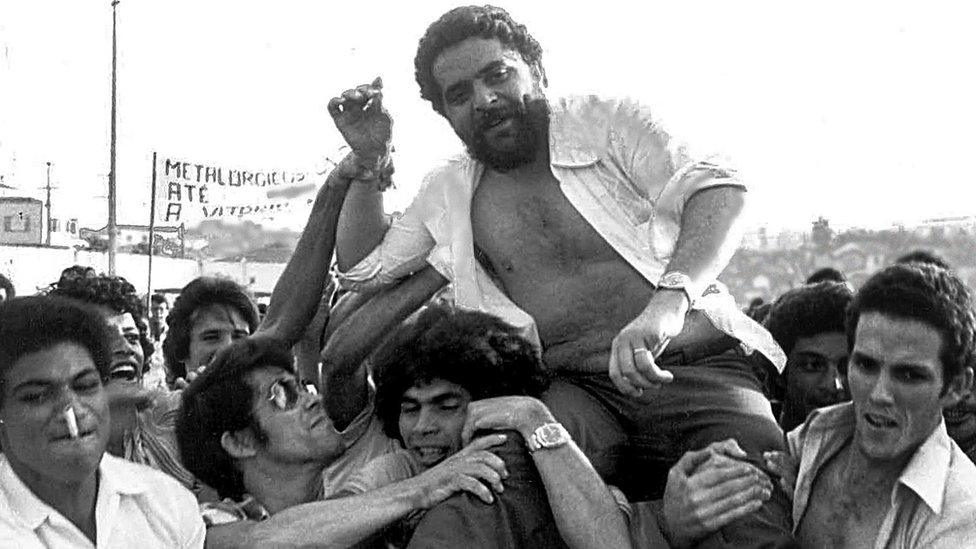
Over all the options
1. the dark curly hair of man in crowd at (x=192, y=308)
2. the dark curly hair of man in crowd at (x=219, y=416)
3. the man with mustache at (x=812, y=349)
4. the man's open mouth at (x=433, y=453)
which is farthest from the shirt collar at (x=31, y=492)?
the man with mustache at (x=812, y=349)

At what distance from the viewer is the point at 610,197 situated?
3.21 meters

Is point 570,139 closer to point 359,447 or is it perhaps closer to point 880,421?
point 359,447

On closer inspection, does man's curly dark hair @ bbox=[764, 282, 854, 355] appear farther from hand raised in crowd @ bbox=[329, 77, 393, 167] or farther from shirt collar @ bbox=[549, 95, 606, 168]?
hand raised in crowd @ bbox=[329, 77, 393, 167]

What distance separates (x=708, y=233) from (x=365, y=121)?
3.48 ft

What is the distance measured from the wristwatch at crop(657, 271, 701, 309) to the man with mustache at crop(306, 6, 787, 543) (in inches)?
1.5

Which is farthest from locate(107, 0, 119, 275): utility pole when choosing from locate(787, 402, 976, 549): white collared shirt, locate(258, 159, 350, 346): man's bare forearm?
locate(787, 402, 976, 549): white collared shirt

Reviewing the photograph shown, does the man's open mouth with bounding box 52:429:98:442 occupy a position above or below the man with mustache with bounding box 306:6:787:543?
below

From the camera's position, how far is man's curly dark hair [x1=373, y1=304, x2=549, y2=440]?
2.86 meters

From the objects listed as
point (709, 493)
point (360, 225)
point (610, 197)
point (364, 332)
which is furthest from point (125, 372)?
point (709, 493)

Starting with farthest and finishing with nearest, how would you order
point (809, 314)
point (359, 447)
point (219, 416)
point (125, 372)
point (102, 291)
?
point (102, 291) < point (809, 314) < point (125, 372) < point (359, 447) < point (219, 416)

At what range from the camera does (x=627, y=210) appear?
3.20 metres

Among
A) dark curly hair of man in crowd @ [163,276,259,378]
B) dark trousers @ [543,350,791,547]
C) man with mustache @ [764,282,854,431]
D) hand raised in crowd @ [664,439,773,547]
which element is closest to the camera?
hand raised in crowd @ [664,439,773,547]

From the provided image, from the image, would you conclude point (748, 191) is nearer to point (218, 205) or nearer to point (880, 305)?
point (880, 305)

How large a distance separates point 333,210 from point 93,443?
4.90ft
